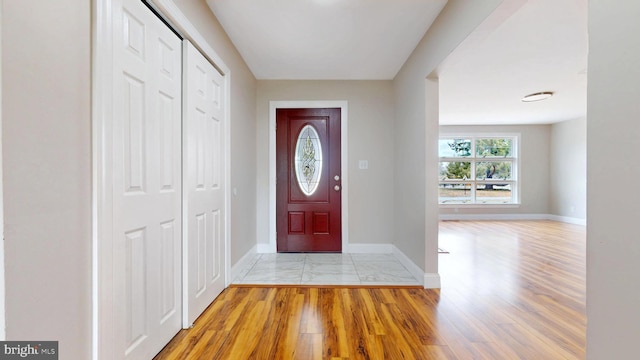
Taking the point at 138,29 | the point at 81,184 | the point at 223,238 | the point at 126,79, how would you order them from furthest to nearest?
the point at 223,238 < the point at 138,29 < the point at 126,79 < the point at 81,184

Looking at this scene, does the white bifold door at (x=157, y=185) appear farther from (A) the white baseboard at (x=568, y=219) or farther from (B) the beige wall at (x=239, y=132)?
(A) the white baseboard at (x=568, y=219)

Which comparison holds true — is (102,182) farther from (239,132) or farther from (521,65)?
(521,65)

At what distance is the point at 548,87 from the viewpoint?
4469 millimetres

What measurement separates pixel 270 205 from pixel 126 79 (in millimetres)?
2796

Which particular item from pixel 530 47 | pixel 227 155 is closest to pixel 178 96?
pixel 227 155

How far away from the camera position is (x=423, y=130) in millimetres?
2768

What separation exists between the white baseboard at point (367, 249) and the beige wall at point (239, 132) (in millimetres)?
1361

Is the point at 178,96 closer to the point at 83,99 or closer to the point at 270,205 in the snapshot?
the point at 83,99

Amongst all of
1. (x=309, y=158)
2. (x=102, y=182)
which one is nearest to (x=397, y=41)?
(x=309, y=158)

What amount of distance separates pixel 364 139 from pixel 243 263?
2.31 metres

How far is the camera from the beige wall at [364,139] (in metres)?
4.00

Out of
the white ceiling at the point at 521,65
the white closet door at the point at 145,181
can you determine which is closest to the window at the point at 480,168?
the white ceiling at the point at 521,65

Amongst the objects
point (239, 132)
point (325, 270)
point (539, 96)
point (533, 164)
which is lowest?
point (325, 270)

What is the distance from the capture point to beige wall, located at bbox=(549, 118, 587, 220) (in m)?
6.61
